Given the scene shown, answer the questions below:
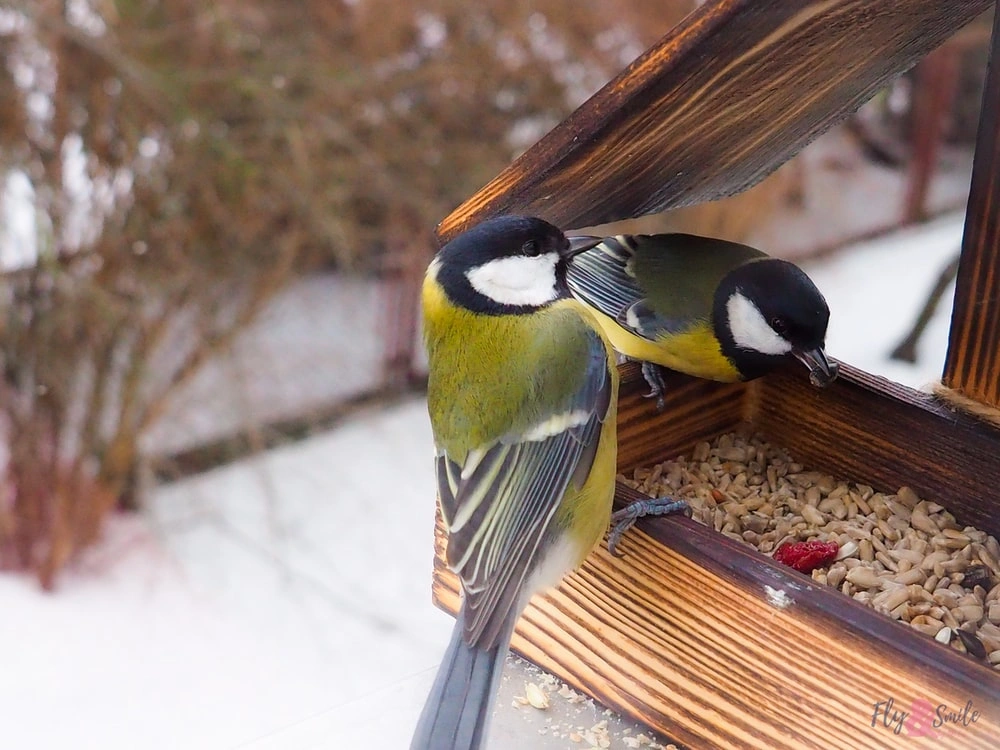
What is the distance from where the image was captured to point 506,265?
1.12 m

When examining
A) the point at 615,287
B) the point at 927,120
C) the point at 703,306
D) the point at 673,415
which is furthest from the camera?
the point at 927,120

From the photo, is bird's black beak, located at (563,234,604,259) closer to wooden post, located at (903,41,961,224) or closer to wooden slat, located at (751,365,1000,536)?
wooden slat, located at (751,365,1000,536)

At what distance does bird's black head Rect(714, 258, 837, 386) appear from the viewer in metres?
1.23

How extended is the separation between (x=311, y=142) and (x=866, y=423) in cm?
204

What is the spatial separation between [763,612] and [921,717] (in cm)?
14

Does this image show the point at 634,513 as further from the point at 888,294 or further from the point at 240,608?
the point at 888,294

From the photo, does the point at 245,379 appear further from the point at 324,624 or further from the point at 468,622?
the point at 468,622

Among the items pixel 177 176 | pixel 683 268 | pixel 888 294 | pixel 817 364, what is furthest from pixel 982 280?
pixel 888 294

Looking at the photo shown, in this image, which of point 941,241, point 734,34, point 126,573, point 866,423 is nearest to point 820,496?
point 866,423

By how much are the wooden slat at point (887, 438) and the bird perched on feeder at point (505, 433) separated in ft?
0.94

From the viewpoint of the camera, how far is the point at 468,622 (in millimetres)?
983

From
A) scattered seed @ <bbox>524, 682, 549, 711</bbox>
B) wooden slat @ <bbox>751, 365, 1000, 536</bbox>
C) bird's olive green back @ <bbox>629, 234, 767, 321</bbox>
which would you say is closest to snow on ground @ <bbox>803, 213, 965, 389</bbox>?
bird's olive green back @ <bbox>629, 234, 767, 321</bbox>

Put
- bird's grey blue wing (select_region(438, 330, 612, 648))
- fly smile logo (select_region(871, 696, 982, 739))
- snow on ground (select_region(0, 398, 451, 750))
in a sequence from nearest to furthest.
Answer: fly smile logo (select_region(871, 696, 982, 739)), bird's grey blue wing (select_region(438, 330, 612, 648)), snow on ground (select_region(0, 398, 451, 750))

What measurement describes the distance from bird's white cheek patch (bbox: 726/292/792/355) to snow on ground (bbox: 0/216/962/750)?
1.47 m
